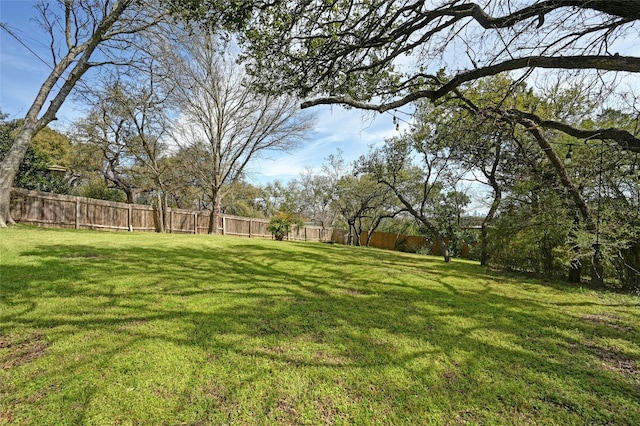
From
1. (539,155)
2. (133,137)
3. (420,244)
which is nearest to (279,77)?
(539,155)

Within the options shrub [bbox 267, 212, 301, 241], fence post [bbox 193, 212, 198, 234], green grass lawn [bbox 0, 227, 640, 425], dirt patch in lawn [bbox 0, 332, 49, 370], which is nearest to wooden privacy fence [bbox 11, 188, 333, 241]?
fence post [bbox 193, 212, 198, 234]

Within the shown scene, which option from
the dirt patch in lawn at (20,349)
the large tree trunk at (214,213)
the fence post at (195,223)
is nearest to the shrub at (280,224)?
the large tree trunk at (214,213)

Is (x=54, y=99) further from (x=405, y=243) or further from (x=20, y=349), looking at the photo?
(x=405, y=243)

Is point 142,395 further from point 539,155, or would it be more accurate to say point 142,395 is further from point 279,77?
point 539,155

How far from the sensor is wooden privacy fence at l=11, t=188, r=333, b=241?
8.72 meters

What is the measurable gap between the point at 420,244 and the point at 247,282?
58.8 feet

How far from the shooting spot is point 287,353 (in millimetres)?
2334

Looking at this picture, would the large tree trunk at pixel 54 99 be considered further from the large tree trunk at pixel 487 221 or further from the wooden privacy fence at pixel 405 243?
the wooden privacy fence at pixel 405 243

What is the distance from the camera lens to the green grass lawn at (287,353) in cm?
173

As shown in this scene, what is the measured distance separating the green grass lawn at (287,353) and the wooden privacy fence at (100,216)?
6.10 m

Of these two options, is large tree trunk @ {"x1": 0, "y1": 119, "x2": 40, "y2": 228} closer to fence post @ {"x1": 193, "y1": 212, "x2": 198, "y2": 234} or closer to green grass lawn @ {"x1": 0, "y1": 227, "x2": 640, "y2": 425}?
green grass lawn @ {"x1": 0, "y1": 227, "x2": 640, "y2": 425}

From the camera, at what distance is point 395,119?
4.57 m

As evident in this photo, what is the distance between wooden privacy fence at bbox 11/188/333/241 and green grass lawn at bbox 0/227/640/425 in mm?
6097

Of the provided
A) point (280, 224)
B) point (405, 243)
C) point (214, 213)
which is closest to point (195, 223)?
point (214, 213)
